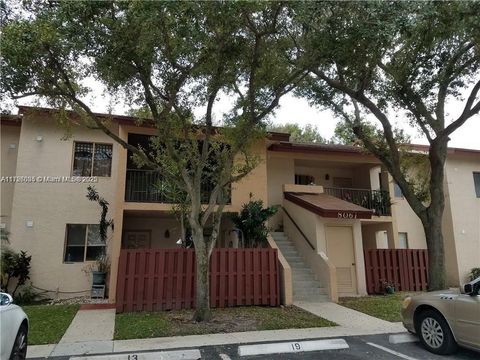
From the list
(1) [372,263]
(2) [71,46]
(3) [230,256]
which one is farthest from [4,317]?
(1) [372,263]

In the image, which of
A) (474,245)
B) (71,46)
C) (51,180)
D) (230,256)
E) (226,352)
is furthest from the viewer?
(474,245)

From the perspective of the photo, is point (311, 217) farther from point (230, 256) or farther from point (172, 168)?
point (172, 168)

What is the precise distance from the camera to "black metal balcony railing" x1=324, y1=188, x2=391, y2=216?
15500 millimetres

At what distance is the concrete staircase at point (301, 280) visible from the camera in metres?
11.8

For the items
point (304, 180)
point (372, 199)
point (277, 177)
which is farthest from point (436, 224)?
point (304, 180)

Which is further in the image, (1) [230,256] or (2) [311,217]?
(2) [311,217]

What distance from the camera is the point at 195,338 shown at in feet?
24.0

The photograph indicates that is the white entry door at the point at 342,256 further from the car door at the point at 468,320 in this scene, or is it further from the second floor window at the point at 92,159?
the second floor window at the point at 92,159

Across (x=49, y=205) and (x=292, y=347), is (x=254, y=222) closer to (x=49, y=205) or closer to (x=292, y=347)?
(x=292, y=347)

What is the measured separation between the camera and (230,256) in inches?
441

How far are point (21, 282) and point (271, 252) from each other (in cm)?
833

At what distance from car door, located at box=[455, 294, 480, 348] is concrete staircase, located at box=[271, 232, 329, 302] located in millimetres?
5946

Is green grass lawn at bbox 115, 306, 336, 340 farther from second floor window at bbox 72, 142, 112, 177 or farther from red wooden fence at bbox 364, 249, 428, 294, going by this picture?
second floor window at bbox 72, 142, 112, 177

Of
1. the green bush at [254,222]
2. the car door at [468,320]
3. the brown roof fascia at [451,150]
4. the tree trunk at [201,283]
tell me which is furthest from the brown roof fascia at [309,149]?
the car door at [468,320]
